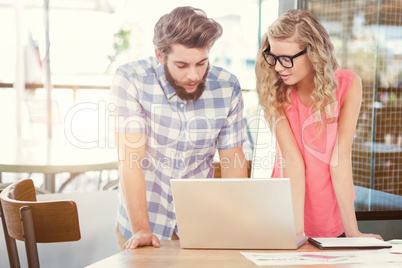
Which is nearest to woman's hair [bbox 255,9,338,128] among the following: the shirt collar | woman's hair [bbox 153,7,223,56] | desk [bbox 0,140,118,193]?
woman's hair [bbox 153,7,223,56]

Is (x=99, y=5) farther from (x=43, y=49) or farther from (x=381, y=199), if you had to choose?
(x=381, y=199)

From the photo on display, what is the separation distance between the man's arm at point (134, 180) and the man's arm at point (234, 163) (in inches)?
12.7

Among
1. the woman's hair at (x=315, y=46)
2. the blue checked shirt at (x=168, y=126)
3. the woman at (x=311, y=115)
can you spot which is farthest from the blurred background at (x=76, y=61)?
the woman's hair at (x=315, y=46)

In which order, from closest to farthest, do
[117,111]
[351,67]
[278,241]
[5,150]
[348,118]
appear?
1. [278,241]
2. [117,111]
3. [348,118]
4. [351,67]
5. [5,150]

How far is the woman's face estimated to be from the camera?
169 cm

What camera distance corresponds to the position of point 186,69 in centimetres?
164

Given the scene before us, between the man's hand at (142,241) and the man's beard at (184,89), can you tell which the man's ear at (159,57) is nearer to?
the man's beard at (184,89)

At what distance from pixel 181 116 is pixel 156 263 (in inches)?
24.6

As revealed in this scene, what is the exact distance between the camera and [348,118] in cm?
170

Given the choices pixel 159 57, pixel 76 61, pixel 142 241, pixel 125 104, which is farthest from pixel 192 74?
pixel 76 61

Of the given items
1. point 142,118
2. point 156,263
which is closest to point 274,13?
point 142,118

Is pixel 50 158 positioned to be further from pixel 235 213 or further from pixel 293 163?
pixel 235 213

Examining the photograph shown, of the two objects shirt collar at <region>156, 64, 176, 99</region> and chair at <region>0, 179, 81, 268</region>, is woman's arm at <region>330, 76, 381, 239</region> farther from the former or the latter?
chair at <region>0, 179, 81, 268</region>

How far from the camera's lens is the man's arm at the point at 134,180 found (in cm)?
149
